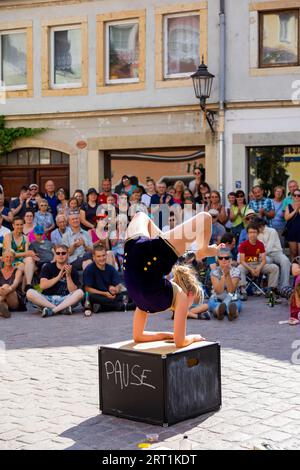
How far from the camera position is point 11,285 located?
40.5 feet

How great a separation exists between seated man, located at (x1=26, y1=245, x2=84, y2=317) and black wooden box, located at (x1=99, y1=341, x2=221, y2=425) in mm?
5796

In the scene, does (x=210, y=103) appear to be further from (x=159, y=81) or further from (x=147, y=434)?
(x=147, y=434)

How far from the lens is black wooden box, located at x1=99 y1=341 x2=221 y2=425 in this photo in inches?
227

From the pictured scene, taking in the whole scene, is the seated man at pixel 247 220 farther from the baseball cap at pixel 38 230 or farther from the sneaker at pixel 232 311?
the baseball cap at pixel 38 230

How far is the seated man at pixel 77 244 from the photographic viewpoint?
13197mm

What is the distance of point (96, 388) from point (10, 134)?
12.7m

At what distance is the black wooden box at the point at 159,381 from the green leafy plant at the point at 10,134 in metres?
13.1

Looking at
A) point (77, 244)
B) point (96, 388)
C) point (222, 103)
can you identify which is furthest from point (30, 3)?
point (96, 388)

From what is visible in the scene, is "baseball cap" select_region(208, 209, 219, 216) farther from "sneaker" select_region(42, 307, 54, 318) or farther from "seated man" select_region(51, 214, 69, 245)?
"sneaker" select_region(42, 307, 54, 318)

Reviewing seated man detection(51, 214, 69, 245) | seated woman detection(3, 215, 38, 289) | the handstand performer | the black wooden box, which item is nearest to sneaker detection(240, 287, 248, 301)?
seated man detection(51, 214, 69, 245)

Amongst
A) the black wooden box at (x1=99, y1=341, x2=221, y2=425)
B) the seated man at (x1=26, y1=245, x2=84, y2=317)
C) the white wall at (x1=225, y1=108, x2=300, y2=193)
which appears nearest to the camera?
the black wooden box at (x1=99, y1=341, x2=221, y2=425)

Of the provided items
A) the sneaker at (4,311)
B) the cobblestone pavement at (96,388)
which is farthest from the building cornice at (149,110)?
the sneaker at (4,311)

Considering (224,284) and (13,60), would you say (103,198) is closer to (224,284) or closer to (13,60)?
(224,284)

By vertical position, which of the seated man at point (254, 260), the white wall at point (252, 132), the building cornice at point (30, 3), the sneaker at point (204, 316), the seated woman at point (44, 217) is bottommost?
the sneaker at point (204, 316)
